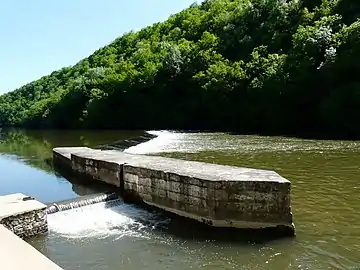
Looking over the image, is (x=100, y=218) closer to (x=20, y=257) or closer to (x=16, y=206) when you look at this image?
(x=16, y=206)

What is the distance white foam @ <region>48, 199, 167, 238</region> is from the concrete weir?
1.87ft

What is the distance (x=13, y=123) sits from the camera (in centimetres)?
10500

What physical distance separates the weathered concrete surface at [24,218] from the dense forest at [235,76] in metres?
23.8

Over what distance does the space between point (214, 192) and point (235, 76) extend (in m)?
34.8

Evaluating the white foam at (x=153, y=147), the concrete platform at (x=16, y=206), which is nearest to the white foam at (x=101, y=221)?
the concrete platform at (x=16, y=206)

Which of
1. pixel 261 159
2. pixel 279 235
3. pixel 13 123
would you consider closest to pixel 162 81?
pixel 261 159

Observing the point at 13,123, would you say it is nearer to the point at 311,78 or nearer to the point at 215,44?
the point at 215,44

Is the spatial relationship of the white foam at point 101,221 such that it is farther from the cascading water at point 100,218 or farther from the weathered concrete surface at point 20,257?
the weathered concrete surface at point 20,257

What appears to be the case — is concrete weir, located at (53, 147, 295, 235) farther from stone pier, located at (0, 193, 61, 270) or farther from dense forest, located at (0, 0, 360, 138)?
dense forest, located at (0, 0, 360, 138)

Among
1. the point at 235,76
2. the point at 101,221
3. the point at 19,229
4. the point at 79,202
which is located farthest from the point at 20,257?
the point at 235,76

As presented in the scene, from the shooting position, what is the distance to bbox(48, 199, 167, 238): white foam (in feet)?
28.0

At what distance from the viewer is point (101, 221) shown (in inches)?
368

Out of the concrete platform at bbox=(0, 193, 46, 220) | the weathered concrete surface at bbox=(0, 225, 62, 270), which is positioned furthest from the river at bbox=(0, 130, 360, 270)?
the weathered concrete surface at bbox=(0, 225, 62, 270)

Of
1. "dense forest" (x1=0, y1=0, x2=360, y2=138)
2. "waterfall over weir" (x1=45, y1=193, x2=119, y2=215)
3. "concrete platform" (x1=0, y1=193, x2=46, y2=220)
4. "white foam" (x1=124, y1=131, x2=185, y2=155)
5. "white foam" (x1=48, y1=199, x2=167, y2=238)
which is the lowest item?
"white foam" (x1=48, y1=199, x2=167, y2=238)
